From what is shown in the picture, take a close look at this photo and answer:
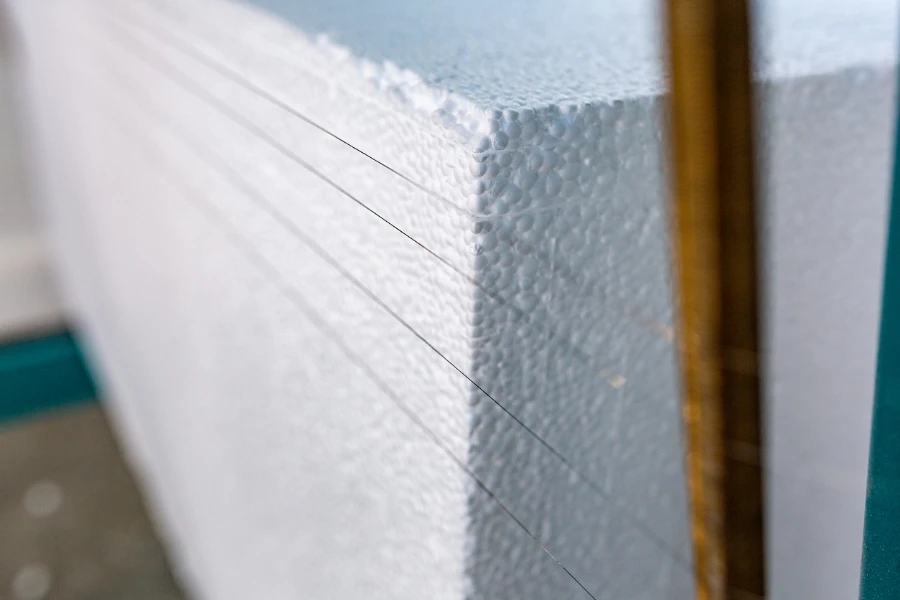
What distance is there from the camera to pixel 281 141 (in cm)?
52

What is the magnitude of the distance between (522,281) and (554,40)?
16 cm

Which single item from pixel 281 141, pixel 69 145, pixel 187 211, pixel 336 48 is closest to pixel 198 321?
pixel 187 211

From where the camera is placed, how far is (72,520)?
1.64 meters

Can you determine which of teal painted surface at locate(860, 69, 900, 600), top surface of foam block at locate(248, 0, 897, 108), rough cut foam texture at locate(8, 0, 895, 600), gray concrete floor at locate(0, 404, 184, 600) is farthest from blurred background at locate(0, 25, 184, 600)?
teal painted surface at locate(860, 69, 900, 600)

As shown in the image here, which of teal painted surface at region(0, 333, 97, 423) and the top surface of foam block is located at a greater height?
the top surface of foam block

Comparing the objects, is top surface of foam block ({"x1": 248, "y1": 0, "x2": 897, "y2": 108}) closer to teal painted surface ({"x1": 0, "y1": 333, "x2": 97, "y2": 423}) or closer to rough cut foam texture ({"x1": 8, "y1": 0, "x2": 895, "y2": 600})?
rough cut foam texture ({"x1": 8, "y1": 0, "x2": 895, "y2": 600})

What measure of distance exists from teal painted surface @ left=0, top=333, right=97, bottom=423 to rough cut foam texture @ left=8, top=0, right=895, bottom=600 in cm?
165

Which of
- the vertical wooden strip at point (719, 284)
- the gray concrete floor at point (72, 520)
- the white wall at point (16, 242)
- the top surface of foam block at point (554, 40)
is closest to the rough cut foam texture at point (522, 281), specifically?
the top surface of foam block at point (554, 40)

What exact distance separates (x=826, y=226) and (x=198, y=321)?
0.62 metres

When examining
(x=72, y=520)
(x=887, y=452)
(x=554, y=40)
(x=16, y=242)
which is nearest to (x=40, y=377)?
(x=16, y=242)

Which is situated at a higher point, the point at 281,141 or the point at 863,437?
the point at 281,141

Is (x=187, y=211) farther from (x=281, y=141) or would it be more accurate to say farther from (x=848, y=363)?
(x=848, y=363)

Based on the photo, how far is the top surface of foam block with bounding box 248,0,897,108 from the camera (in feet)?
1.19

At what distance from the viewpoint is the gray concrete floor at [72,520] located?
148cm
